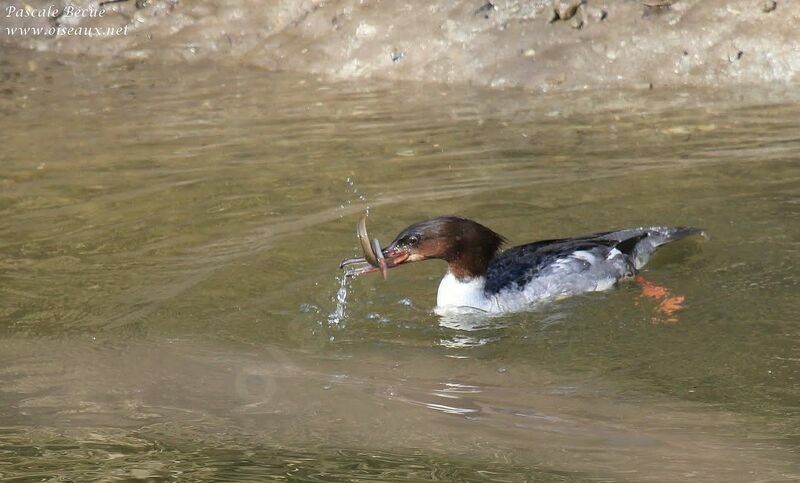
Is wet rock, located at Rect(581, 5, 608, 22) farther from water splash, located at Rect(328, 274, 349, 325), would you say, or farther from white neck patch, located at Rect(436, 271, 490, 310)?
water splash, located at Rect(328, 274, 349, 325)

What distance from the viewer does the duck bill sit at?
718 centimetres

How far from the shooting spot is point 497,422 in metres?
5.63

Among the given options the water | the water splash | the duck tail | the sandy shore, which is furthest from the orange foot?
the sandy shore

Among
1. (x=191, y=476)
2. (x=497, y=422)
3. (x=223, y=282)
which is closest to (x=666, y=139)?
(x=223, y=282)

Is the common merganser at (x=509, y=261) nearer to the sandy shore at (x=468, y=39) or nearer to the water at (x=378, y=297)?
the water at (x=378, y=297)

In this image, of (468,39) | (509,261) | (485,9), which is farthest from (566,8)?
(509,261)

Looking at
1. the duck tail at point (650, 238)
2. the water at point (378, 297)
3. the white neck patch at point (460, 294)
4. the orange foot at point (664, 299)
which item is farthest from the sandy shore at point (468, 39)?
the white neck patch at point (460, 294)

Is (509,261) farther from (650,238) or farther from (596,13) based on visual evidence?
(596,13)

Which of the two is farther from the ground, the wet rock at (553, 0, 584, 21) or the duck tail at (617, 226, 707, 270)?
the wet rock at (553, 0, 584, 21)

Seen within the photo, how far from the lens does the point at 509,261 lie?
26.0 ft

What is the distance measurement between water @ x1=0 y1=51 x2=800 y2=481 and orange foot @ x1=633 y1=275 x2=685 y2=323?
6cm

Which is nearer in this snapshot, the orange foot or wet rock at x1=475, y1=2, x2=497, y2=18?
the orange foot

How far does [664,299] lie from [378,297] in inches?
73.8

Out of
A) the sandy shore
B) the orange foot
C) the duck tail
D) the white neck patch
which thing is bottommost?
the orange foot
